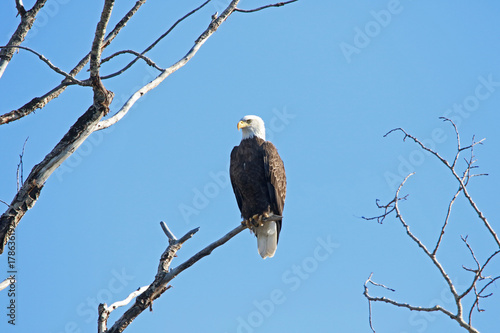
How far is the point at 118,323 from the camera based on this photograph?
13.0 feet

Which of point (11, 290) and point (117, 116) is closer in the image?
point (117, 116)

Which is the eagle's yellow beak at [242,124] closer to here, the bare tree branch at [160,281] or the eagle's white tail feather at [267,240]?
the eagle's white tail feather at [267,240]

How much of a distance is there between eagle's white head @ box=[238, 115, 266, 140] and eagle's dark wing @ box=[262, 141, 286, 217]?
0.33m

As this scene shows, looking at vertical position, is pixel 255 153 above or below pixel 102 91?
above

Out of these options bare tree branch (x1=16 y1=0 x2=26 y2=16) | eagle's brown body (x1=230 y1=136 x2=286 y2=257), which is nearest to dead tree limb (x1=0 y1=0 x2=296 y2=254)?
bare tree branch (x1=16 y1=0 x2=26 y2=16)

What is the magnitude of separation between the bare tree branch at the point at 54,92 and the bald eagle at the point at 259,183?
2601 mm

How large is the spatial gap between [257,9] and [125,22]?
1062mm

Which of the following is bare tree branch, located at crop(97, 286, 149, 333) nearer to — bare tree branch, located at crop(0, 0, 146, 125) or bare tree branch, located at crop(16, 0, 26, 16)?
bare tree branch, located at crop(0, 0, 146, 125)

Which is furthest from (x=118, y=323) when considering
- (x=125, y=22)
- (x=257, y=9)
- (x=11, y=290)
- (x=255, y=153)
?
(x=255, y=153)

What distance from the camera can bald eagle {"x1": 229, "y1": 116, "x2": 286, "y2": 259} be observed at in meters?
6.64

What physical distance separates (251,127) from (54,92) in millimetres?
3194

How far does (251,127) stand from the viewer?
7152 millimetres

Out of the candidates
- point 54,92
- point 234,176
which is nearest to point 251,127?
point 234,176

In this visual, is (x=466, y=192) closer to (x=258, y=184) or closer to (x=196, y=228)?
(x=196, y=228)
